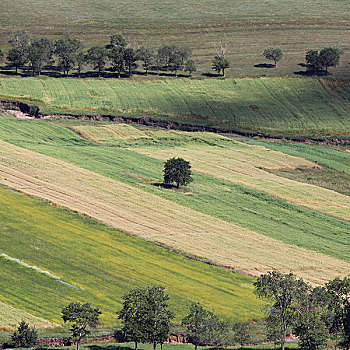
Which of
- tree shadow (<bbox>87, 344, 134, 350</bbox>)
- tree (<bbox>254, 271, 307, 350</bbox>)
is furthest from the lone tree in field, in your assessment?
tree shadow (<bbox>87, 344, 134, 350</bbox>)

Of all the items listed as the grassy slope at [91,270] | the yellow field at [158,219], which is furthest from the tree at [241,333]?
the yellow field at [158,219]

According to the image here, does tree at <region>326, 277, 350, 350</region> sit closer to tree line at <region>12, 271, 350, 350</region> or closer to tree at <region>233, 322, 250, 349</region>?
tree line at <region>12, 271, 350, 350</region>

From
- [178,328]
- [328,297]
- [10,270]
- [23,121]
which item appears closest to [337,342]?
[328,297]

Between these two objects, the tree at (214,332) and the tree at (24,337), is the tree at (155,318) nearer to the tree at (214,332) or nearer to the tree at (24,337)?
the tree at (214,332)

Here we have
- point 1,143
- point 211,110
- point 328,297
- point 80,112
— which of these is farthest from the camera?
point 211,110

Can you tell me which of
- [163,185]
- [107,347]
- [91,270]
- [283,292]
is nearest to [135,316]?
[107,347]

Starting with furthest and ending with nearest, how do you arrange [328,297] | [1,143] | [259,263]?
[1,143]
[259,263]
[328,297]

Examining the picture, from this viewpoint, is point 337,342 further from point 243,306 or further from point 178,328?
point 178,328
